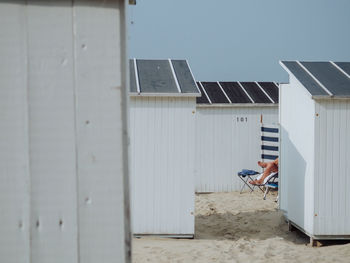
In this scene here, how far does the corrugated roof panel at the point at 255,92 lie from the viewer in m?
12.6

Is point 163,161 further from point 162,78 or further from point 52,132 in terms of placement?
point 52,132

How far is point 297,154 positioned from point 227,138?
524 centimetres

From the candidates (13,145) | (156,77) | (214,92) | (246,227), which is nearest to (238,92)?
(214,92)

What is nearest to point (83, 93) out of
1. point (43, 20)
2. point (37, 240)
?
point (43, 20)

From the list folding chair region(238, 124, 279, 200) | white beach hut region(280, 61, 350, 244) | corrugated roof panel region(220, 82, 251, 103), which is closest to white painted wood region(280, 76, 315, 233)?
white beach hut region(280, 61, 350, 244)

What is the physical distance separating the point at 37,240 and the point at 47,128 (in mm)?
460

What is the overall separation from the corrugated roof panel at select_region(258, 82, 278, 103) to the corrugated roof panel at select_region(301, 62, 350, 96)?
4764 mm

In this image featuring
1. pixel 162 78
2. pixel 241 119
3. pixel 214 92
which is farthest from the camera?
pixel 214 92

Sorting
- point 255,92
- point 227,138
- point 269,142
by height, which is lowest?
point 269,142

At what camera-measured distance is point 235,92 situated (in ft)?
43.3

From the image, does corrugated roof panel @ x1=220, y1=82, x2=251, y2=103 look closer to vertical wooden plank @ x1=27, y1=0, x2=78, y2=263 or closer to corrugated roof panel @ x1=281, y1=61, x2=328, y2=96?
corrugated roof panel @ x1=281, y1=61, x2=328, y2=96

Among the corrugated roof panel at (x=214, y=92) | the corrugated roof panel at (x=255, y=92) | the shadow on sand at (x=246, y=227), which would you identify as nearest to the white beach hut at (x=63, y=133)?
the shadow on sand at (x=246, y=227)

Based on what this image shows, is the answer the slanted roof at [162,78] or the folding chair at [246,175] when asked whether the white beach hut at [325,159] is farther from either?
the folding chair at [246,175]

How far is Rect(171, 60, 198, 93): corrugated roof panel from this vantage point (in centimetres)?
700
